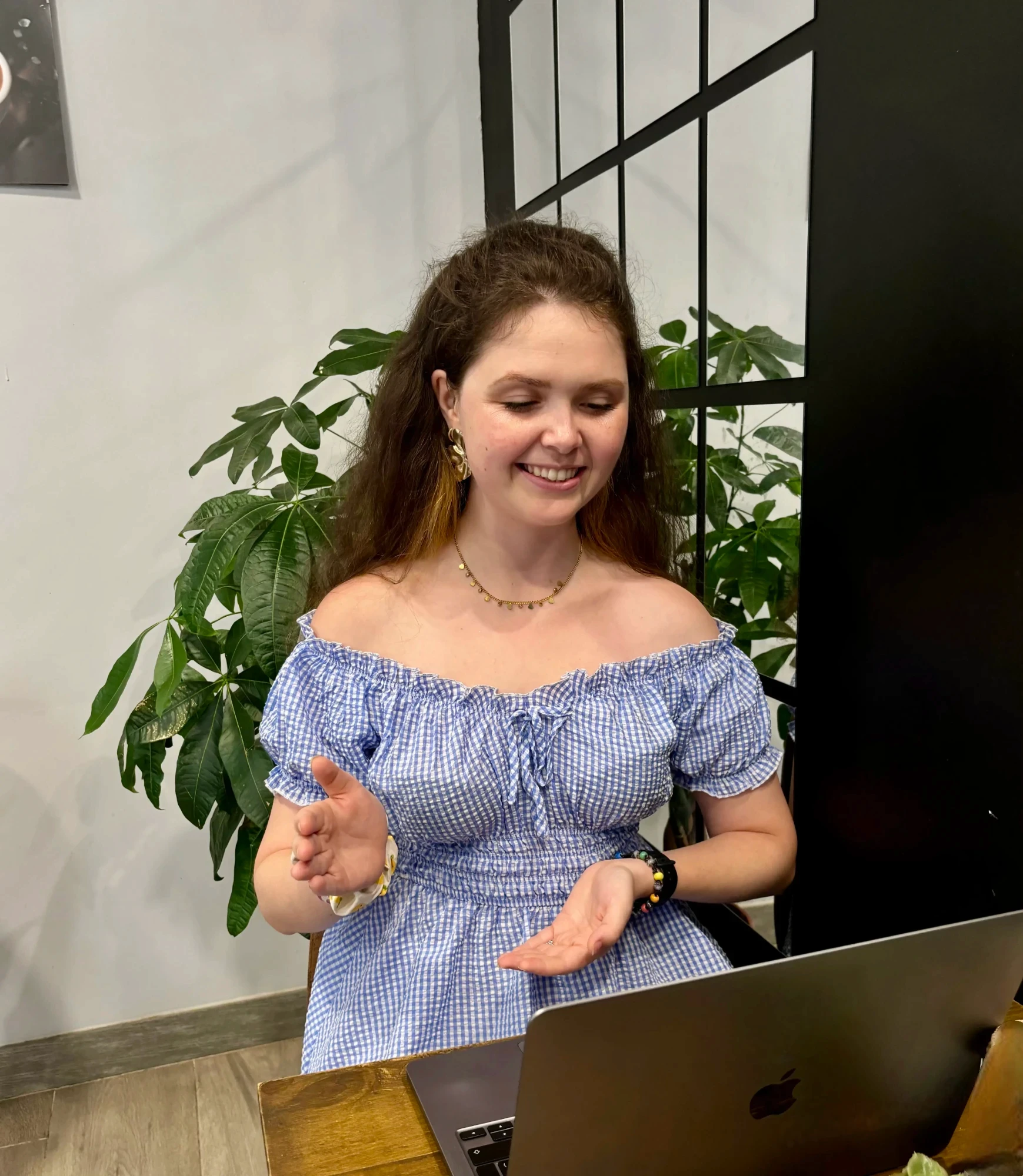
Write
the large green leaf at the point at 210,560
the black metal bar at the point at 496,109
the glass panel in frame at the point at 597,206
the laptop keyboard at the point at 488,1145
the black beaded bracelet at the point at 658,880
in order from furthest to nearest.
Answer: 1. the black metal bar at the point at 496,109
2. the glass panel in frame at the point at 597,206
3. the large green leaf at the point at 210,560
4. the black beaded bracelet at the point at 658,880
5. the laptop keyboard at the point at 488,1145

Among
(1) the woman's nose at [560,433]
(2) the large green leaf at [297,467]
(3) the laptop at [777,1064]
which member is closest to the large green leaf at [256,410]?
(2) the large green leaf at [297,467]

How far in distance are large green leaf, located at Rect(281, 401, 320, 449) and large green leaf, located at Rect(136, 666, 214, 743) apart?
375mm

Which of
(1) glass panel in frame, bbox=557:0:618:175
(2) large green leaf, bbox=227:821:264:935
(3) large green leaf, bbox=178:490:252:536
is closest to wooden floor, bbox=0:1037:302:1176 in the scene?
(2) large green leaf, bbox=227:821:264:935

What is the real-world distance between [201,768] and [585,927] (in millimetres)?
833

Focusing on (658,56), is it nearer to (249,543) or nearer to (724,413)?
(724,413)

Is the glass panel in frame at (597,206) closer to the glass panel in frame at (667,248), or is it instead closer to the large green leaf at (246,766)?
the glass panel in frame at (667,248)

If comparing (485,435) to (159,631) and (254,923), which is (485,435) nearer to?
(159,631)

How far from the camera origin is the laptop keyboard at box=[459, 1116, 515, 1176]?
687 millimetres

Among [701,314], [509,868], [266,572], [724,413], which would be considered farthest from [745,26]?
[509,868]

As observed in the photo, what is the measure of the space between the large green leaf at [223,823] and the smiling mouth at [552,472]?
0.79m

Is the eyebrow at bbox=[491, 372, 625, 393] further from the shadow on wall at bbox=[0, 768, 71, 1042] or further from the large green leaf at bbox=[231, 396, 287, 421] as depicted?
the shadow on wall at bbox=[0, 768, 71, 1042]

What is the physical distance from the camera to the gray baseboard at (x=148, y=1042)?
2.10m

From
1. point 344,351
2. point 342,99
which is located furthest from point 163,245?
point 344,351

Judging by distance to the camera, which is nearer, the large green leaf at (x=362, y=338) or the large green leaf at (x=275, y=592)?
the large green leaf at (x=275, y=592)
